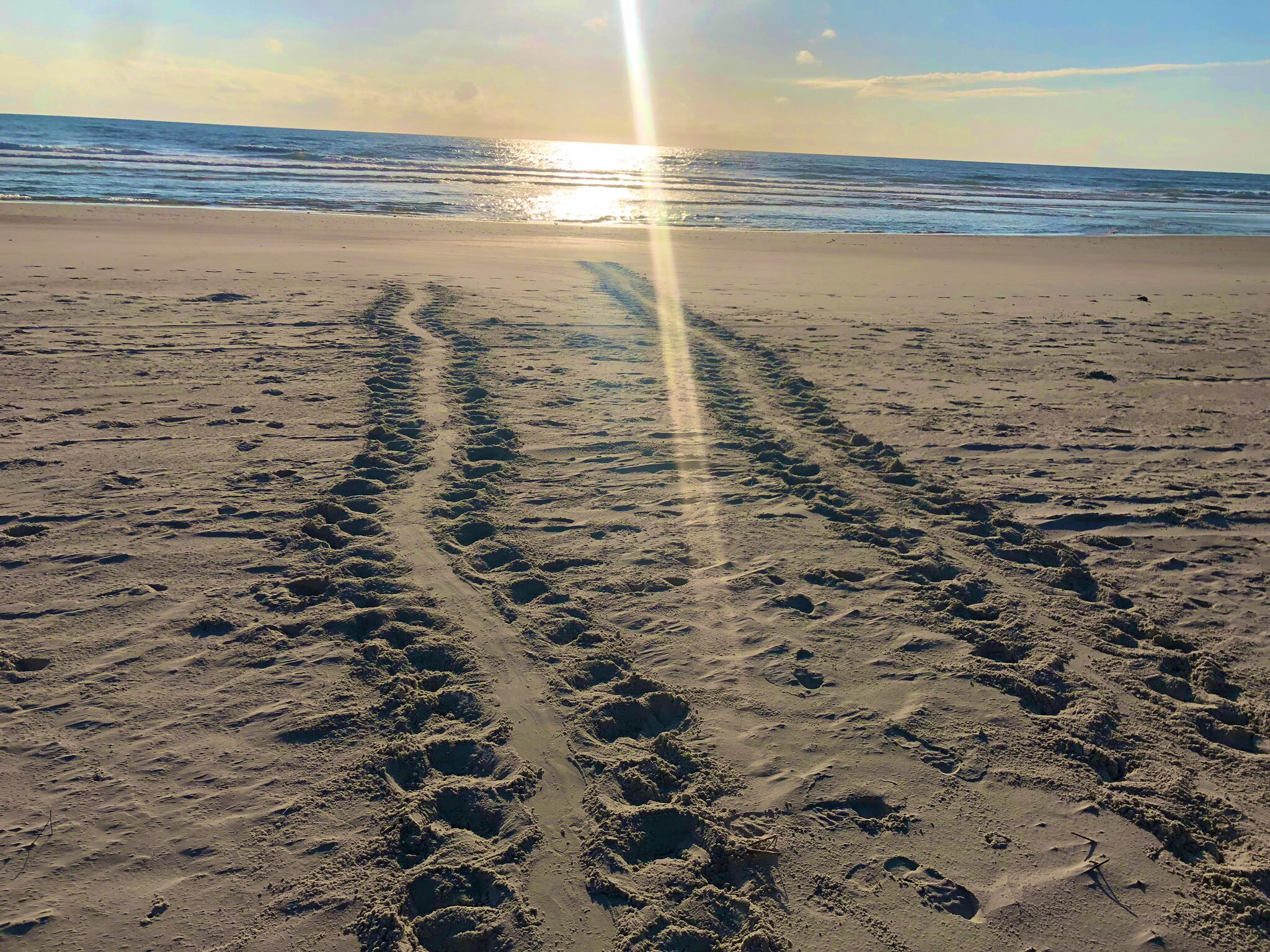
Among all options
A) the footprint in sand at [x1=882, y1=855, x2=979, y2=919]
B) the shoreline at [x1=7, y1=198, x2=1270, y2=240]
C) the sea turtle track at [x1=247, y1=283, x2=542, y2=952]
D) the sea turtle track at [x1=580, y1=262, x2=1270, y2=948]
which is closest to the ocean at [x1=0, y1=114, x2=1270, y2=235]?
the shoreline at [x1=7, y1=198, x2=1270, y2=240]

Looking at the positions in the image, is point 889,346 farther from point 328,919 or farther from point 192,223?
point 192,223

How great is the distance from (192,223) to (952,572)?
17.1m

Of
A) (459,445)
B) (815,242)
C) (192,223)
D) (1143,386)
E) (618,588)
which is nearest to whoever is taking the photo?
(618,588)

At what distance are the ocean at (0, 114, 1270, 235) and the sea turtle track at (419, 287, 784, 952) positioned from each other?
19.1m

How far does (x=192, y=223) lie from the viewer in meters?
15.4

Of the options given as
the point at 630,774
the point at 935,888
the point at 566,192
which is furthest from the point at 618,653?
the point at 566,192

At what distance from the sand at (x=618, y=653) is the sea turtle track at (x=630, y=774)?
15mm

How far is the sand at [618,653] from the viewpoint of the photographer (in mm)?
2111

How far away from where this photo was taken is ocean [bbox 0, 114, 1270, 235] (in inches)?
871

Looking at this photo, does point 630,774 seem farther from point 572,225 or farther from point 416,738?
point 572,225

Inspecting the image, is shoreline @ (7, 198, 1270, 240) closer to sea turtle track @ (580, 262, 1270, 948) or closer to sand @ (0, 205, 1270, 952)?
sand @ (0, 205, 1270, 952)

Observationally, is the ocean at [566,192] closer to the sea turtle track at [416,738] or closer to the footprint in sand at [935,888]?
the sea turtle track at [416,738]

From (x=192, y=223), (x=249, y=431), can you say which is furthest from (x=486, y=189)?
(x=249, y=431)

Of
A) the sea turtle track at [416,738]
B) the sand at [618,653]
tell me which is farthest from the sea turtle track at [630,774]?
the sea turtle track at [416,738]
